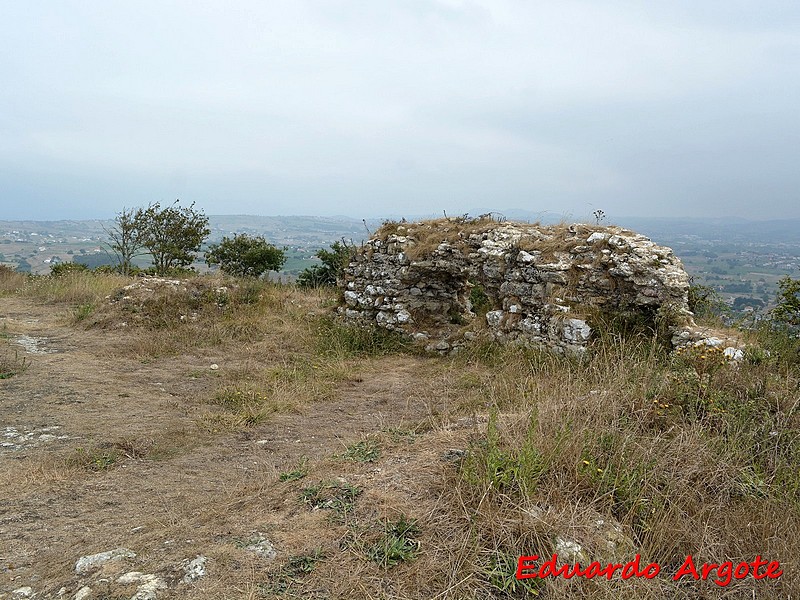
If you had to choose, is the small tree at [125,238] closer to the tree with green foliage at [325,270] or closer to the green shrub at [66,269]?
the green shrub at [66,269]

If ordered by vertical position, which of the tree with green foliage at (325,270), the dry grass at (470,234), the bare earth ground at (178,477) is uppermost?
the dry grass at (470,234)

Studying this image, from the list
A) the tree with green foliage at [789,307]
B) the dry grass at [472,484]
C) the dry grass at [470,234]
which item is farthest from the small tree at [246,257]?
the tree with green foliage at [789,307]

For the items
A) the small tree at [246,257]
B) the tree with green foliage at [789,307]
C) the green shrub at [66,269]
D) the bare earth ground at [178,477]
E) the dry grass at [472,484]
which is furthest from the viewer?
the small tree at [246,257]

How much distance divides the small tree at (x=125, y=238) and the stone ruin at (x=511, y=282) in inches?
381

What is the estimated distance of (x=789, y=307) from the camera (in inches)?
251

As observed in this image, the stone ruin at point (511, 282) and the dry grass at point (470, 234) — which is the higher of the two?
the dry grass at point (470, 234)

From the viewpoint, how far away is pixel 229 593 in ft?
8.42

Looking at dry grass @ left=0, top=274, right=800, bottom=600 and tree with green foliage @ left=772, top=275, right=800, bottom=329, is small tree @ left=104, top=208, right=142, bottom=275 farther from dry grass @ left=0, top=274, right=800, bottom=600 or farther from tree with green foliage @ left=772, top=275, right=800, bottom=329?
tree with green foliage @ left=772, top=275, right=800, bottom=329

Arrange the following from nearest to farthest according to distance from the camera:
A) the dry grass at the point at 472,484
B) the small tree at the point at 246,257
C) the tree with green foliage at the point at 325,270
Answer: the dry grass at the point at 472,484 → the tree with green foliage at the point at 325,270 → the small tree at the point at 246,257

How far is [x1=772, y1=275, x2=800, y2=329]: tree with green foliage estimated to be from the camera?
6270mm

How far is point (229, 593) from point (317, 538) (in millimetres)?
558

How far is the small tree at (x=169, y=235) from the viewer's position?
16.9 m

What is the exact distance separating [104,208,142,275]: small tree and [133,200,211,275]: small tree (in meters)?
0.13

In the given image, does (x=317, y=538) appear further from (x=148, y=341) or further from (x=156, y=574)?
(x=148, y=341)
